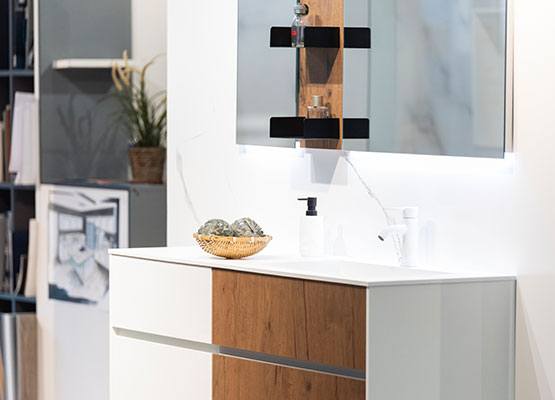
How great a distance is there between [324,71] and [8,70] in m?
1.91

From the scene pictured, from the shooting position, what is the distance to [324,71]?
2.79 metres

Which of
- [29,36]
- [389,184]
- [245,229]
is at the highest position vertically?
[29,36]

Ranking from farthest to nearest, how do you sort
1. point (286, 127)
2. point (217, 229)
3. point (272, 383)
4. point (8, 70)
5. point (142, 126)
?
point (8, 70)
point (142, 126)
point (286, 127)
point (217, 229)
point (272, 383)

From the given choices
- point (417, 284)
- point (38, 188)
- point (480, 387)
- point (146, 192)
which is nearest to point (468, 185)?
point (417, 284)

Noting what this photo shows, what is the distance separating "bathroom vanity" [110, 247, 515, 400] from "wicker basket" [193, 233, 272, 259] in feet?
0.10

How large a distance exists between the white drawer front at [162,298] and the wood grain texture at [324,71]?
1.66 ft

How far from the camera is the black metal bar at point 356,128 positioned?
2678mm

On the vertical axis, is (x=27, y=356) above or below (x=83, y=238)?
below

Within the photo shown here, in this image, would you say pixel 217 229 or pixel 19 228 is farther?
pixel 19 228

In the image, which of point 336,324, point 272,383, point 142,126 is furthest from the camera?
point 142,126

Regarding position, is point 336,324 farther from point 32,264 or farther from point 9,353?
point 9,353

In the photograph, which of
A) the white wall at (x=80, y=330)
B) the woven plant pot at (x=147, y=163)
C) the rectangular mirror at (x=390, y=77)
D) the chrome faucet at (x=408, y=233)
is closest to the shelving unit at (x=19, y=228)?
the white wall at (x=80, y=330)

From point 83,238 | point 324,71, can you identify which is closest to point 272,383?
point 324,71

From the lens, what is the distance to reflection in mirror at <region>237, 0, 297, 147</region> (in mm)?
2920
